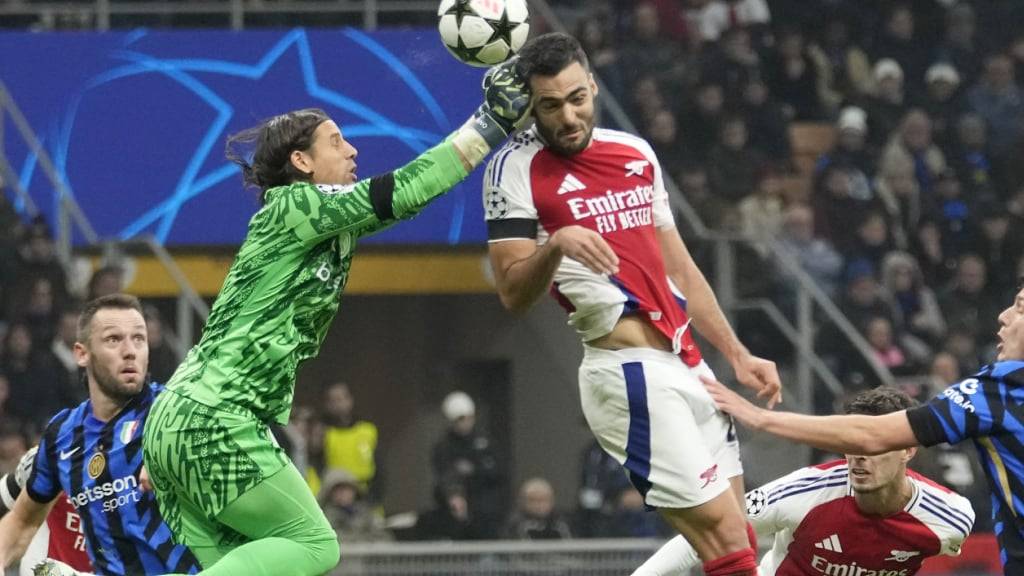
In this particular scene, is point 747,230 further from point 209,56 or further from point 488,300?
point 209,56

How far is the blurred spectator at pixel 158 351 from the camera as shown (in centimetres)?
1139

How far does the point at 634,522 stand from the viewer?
1180 cm

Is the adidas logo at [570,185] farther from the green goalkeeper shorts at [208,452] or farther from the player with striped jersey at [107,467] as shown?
the player with striped jersey at [107,467]

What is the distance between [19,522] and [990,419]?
12.0ft

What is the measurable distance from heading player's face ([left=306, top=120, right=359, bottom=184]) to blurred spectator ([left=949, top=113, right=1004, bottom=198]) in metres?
9.67

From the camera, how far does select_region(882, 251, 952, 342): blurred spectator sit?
1348cm

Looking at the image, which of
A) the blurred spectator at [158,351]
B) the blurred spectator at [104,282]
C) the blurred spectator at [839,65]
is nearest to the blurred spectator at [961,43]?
the blurred spectator at [839,65]

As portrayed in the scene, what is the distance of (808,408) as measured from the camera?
1262cm

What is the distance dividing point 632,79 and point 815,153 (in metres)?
1.80

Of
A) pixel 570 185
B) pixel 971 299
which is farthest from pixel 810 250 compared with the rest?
pixel 570 185

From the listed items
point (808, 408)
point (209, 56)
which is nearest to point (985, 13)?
point (808, 408)

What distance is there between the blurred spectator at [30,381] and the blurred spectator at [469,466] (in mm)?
2624

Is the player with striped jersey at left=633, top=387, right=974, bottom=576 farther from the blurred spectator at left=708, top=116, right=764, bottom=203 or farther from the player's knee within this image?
the blurred spectator at left=708, top=116, right=764, bottom=203

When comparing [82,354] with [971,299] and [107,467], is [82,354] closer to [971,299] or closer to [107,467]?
[107,467]
